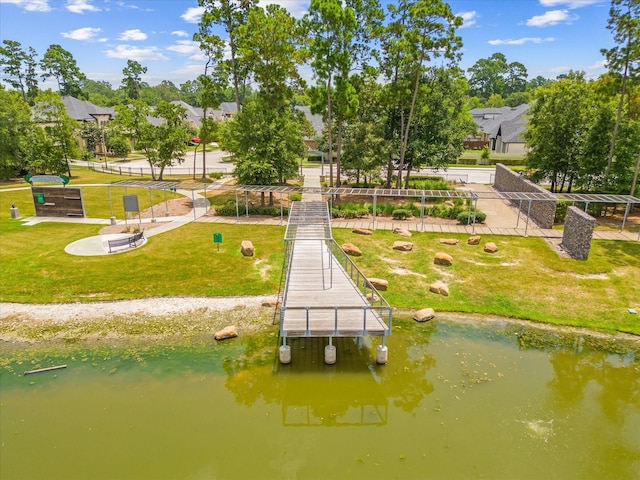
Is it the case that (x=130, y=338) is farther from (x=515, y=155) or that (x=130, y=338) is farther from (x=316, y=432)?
(x=515, y=155)

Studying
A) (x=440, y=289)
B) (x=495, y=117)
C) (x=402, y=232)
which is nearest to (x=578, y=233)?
(x=440, y=289)

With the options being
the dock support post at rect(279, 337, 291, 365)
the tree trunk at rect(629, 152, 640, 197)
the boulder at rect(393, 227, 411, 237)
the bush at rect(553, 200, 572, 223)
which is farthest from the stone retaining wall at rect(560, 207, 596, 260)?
the dock support post at rect(279, 337, 291, 365)

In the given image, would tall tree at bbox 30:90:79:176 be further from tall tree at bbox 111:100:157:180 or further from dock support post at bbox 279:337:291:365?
dock support post at bbox 279:337:291:365

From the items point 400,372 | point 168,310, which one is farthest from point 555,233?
point 168,310

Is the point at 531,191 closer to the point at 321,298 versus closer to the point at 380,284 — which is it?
the point at 380,284

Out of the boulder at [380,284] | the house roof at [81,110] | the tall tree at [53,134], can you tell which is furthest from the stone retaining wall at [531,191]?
the house roof at [81,110]

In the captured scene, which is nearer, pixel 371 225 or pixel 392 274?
pixel 392 274

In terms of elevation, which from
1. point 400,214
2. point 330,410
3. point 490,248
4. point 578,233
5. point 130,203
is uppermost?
point 130,203

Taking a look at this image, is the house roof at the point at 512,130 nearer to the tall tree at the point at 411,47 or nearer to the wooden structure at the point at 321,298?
the tall tree at the point at 411,47
